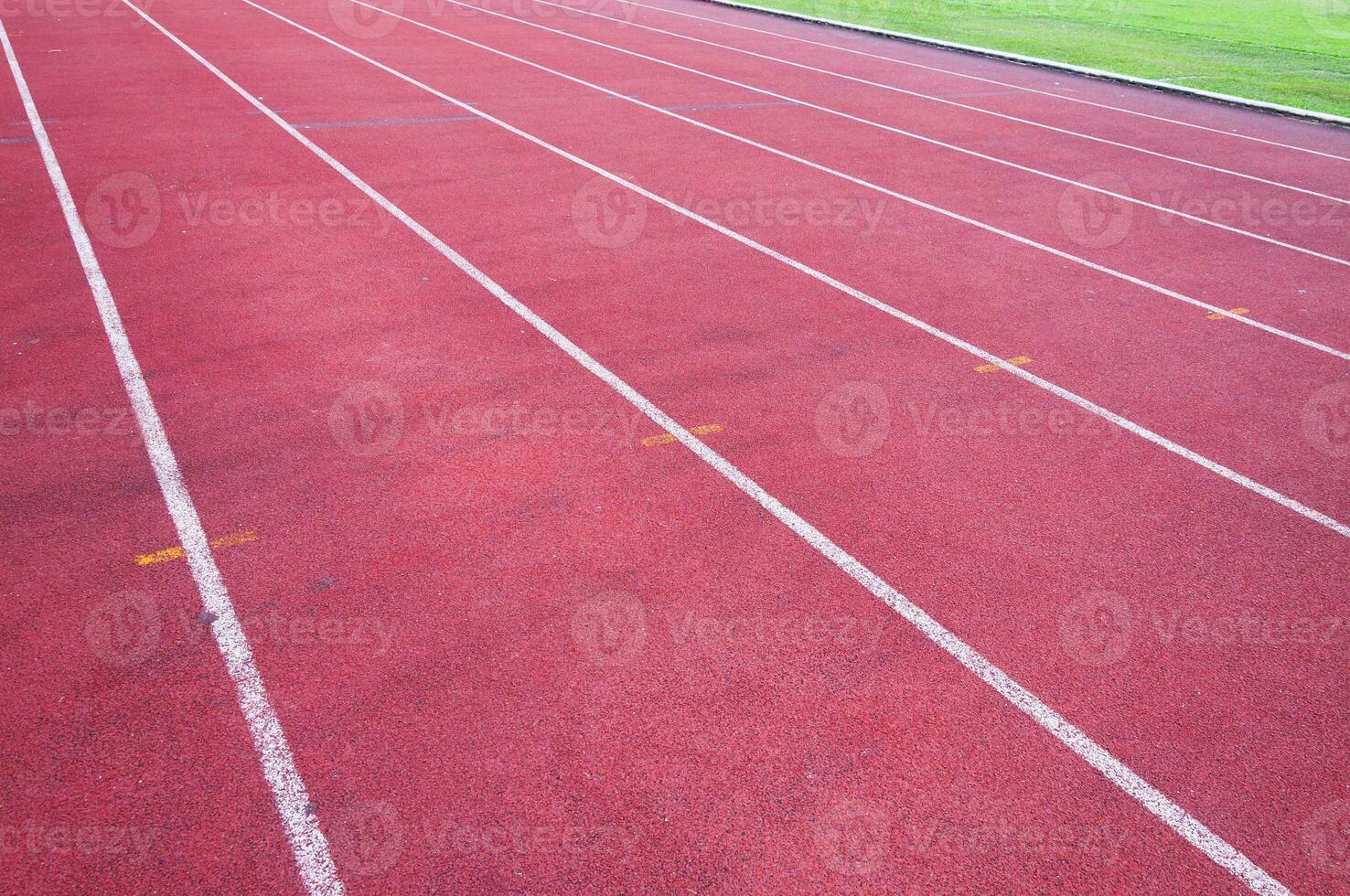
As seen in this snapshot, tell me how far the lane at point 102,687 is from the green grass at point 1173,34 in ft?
64.9

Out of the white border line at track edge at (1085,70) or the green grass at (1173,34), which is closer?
the white border line at track edge at (1085,70)

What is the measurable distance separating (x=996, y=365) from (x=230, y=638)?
18.8ft

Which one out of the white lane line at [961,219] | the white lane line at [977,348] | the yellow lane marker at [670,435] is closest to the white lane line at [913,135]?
the white lane line at [961,219]

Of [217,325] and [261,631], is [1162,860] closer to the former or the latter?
[261,631]

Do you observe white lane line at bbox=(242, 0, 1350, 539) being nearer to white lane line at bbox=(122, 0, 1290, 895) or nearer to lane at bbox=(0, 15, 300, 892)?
white lane line at bbox=(122, 0, 1290, 895)

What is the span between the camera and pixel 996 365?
7.42m

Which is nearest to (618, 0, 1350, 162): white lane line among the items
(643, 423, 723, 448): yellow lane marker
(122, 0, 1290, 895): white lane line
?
(643, 423, 723, 448): yellow lane marker

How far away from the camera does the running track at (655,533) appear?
3.73 m

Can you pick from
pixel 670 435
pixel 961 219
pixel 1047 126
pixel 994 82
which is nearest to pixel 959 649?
pixel 670 435

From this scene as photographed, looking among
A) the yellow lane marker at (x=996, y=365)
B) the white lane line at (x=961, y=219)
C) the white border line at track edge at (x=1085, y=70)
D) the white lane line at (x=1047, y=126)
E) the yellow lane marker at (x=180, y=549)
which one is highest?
the white border line at track edge at (x=1085, y=70)

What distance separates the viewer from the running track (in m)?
3.73

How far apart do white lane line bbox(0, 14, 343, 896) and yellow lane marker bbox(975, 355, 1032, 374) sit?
5498 mm

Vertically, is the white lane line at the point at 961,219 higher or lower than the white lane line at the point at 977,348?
higher

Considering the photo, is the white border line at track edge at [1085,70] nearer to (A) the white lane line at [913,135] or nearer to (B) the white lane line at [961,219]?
(A) the white lane line at [913,135]
